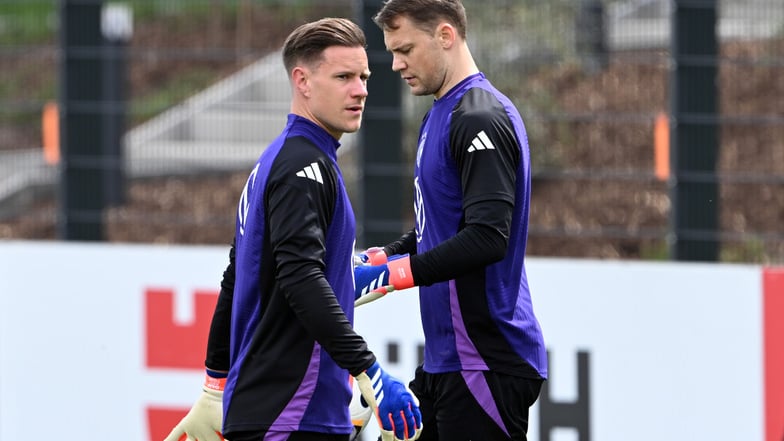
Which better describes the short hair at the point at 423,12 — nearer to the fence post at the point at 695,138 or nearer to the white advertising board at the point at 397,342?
the white advertising board at the point at 397,342

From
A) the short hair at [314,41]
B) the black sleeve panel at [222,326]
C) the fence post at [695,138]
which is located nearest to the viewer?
the short hair at [314,41]

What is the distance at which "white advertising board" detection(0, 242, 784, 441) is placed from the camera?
6.32m

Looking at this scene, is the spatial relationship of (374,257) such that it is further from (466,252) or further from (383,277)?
(466,252)

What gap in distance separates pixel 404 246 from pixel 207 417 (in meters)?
0.93

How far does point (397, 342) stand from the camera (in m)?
6.63

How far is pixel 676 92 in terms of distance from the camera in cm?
736

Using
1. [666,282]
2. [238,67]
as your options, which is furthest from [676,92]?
[238,67]

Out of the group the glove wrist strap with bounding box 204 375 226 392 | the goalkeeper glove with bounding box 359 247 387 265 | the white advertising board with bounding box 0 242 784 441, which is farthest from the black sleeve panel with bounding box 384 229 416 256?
the white advertising board with bounding box 0 242 784 441

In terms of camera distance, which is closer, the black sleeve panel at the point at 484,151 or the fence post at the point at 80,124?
the black sleeve panel at the point at 484,151

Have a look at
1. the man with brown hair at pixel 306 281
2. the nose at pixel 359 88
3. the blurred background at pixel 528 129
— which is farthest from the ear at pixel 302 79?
the blurred background at pixel 528 129

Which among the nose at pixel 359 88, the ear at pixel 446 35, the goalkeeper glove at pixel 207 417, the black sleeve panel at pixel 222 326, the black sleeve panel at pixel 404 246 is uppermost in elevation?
the ear at pixel 446 35

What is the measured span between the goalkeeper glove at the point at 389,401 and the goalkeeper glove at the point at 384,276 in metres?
0.45

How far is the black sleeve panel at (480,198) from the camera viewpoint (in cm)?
418

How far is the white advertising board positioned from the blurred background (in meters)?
0.96
